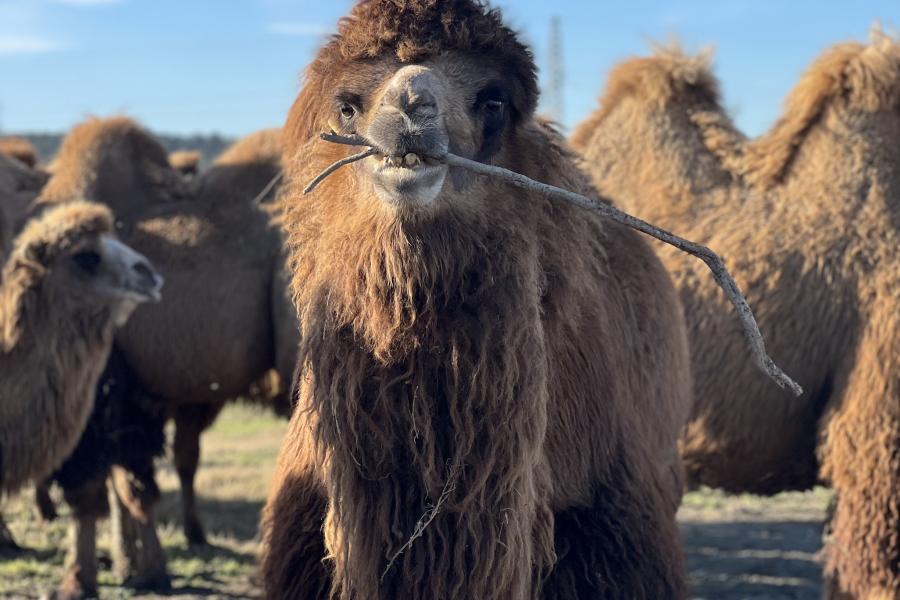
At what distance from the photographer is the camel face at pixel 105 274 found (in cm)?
620

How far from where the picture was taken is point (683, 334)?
4227 millimetres

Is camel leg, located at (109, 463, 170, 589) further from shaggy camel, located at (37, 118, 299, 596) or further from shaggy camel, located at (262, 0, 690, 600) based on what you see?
shaggy camel, located at (262, 0, 690, 600)

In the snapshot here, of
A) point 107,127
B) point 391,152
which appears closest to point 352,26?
point 391,152

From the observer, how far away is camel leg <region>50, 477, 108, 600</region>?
6664 millimetres

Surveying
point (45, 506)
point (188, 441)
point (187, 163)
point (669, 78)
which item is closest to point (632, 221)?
point (669, 78)

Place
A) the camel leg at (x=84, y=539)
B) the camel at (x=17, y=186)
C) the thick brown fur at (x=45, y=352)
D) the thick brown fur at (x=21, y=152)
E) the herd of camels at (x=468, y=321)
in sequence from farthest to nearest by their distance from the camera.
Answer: the thick brown fur at (x=21, y=152) → the camel at (x=17, y=186) → the camel leg at (x=84, y=539) → the thick brown fur at (x=45, y=352) → the herd of camels at (x=468, y=321)

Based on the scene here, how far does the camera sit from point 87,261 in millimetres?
6301

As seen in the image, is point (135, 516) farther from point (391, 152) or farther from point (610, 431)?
point (391, 152)

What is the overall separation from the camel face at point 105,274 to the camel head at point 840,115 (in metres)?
3.34

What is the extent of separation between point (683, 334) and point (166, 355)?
13.6 ft

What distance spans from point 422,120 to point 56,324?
4.12 metres

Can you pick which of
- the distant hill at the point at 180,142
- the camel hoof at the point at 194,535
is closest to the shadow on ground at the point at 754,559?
the camel hoof at the point at 194,535

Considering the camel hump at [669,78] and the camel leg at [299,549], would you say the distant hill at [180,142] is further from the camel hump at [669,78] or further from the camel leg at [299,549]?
the camel leg at [299,549]

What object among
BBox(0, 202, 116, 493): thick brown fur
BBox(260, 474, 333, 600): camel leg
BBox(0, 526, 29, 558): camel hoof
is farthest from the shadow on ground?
BBox(0, 526, 29, 558): camel hoof
